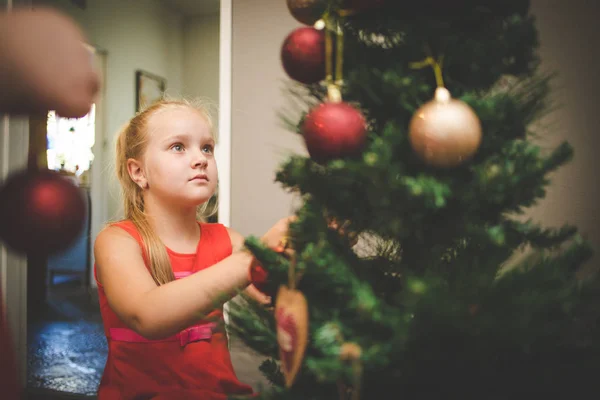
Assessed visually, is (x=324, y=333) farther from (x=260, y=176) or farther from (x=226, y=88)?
(x=226, y=88)

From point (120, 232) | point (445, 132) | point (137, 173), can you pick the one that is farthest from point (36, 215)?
point (137, 173)

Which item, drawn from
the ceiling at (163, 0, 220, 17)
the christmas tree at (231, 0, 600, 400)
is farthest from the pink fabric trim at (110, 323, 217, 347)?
the ceiling at (163, 0, 220, 17)

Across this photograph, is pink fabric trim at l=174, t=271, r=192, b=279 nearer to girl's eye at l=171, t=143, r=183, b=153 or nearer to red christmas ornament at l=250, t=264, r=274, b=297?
girl's eye at l=171, t=143, r=183, b=153

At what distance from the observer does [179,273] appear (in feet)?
2.85

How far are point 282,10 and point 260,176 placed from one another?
691 mm

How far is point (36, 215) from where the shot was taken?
0.30 m

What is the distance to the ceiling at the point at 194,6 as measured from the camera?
3959 millimetres

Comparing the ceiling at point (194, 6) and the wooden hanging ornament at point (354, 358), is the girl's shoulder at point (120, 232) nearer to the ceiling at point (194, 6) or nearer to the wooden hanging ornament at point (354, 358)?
the wooden hanging ornament at point (354, 358)

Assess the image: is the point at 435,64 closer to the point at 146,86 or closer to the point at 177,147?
the point at 177,147

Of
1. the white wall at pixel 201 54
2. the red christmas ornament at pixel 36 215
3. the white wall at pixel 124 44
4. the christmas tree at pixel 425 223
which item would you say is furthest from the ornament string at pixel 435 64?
the white wall at pixel 201 54

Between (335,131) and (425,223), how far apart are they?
0.48ft

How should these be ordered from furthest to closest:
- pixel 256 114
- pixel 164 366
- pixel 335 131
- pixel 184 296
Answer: pixel 256 114 → pixel 164 366 → pixel 184 296 → pixel 335 131

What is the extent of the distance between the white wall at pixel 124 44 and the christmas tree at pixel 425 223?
10.9ft

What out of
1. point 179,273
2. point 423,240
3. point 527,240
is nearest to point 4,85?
point 423,240
